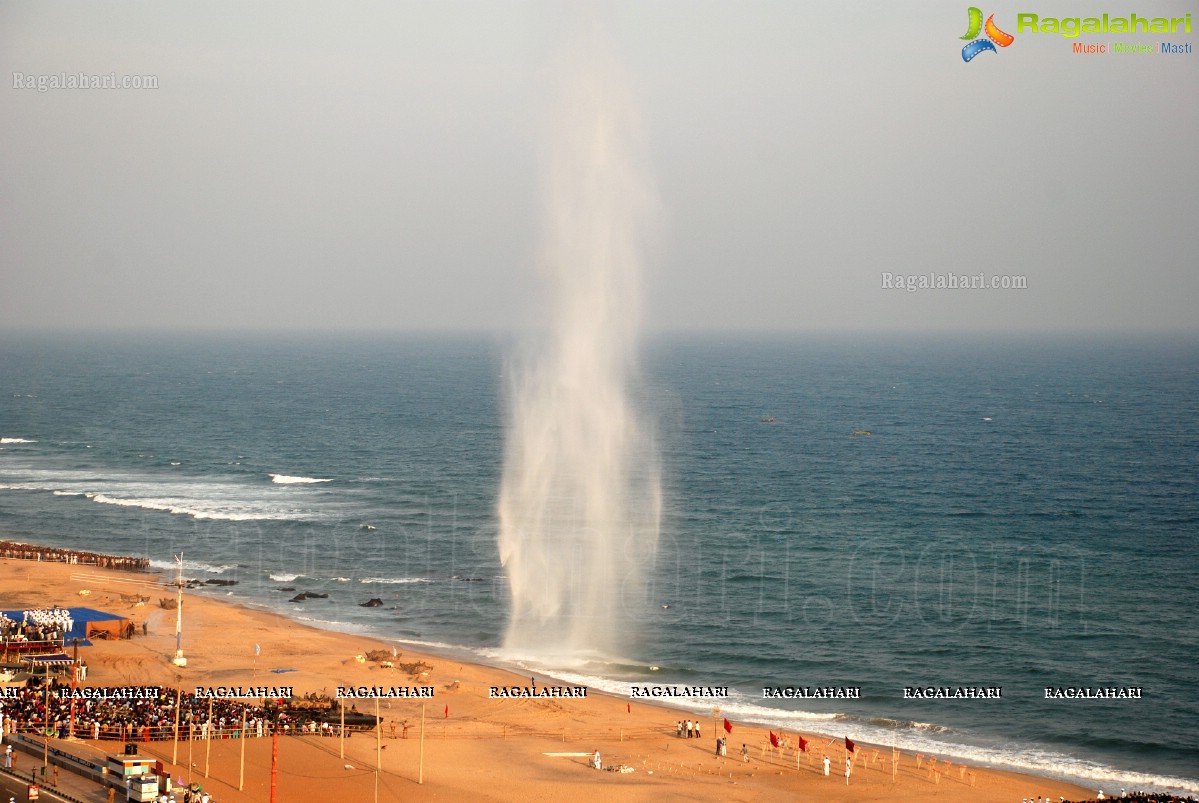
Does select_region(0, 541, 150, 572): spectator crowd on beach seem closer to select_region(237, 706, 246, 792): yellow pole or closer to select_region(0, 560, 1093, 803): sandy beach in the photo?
select_region(0, 560, 1093, 803): sandy beach

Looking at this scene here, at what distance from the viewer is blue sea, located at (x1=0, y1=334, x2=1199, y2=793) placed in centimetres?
5944

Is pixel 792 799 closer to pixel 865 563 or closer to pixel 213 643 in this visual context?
pixel 213 643

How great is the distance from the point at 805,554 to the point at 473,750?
45579 mm

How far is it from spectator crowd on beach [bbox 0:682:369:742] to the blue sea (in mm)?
15787

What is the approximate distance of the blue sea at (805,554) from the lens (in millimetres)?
59438

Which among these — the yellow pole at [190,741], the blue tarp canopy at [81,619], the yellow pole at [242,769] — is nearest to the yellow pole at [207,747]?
the yellow pole at [190,741]

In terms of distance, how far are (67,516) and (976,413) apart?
140 meters

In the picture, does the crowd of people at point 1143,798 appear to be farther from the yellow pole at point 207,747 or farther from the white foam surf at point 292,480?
the white foam surf at point 292,480

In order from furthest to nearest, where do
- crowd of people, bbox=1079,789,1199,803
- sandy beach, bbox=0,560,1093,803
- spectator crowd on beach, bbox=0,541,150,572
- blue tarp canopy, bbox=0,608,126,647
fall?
spectator crowd on beach, bbox=0,541,150,572
blue tarp canopy, bbox=0,608,126,647
sandy beach, bbox=0,560,1093,803
crowd of people, bbox=1079,789,1199,803

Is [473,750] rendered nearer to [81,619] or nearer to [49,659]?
[49,659]

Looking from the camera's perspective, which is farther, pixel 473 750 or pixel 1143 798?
pixel 473 750

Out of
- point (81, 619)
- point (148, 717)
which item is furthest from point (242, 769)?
point (81, 619)

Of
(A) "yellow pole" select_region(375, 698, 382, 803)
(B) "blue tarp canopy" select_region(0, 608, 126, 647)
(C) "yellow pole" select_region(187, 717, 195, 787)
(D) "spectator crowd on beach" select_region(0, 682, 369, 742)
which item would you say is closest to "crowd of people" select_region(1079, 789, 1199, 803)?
(A) "yellow pole" select_region(375, 698, 382, 803)

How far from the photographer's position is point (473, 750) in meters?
50.3
